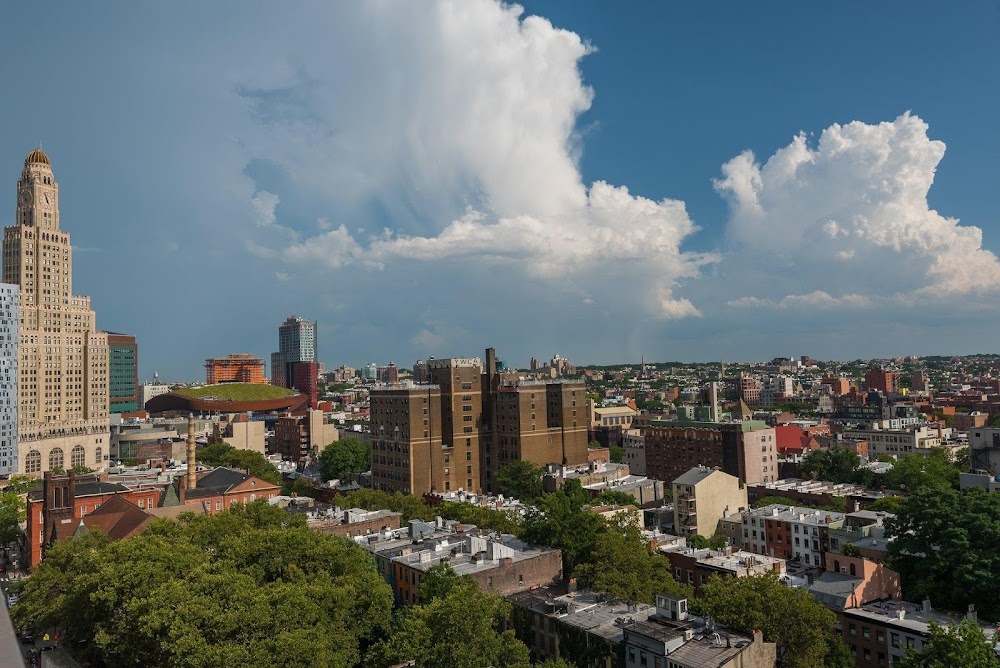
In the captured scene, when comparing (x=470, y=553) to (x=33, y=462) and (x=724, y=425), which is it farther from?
(x=33, y=462)

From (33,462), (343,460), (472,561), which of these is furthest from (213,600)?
(33,462)

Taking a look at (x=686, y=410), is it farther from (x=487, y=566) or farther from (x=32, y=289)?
(x=32, y=289)

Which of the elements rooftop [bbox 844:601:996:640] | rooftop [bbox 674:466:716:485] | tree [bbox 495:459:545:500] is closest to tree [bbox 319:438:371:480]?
tree [bbox 495:459:545:500]

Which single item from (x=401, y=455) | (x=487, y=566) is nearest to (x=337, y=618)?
(x=487, y=566)

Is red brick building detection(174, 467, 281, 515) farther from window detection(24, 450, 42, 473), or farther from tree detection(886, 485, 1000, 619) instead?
window detection(24, 450, 42, 473)

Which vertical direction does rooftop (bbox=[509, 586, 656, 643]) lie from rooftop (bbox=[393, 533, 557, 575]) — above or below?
below

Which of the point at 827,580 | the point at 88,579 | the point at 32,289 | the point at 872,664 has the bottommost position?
the point at 872,664
